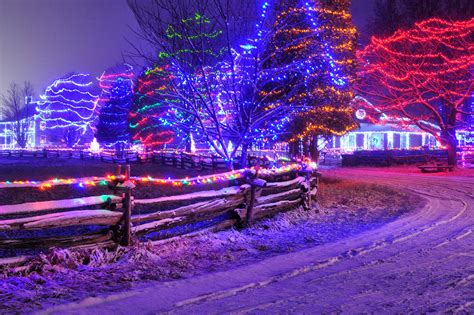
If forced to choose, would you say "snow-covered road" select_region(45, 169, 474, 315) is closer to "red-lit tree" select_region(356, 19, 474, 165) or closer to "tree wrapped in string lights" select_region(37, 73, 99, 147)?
"red-lit tree" select_region(356, 19, 474, 165)

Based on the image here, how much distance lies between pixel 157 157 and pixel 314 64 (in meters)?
26.4

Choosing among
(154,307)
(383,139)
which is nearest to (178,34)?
(154,307)

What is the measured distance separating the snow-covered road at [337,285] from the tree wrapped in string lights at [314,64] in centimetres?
622

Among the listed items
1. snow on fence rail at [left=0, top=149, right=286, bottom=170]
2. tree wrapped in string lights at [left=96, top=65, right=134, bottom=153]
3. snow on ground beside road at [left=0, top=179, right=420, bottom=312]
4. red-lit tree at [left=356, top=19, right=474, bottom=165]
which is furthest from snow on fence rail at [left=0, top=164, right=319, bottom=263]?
tree wrapped in string lights at [left=96, top=65, right=134, bottom=153]

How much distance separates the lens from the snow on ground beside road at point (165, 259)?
543 cm

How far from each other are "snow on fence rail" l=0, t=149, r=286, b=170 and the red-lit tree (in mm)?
10619

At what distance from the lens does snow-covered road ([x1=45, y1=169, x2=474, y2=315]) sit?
16.1ft

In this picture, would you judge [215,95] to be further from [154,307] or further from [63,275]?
[154,307]

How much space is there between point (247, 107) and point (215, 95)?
161cm

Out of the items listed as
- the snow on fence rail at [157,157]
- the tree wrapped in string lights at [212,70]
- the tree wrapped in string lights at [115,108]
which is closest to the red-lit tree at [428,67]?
the snow on fence rail at [157,157]

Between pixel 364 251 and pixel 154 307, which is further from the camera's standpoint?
pixel 364 251

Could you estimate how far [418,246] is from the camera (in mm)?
7852

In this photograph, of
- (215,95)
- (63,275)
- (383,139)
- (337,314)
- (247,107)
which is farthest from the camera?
(383,139)

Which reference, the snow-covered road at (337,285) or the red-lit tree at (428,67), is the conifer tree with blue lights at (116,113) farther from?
the snow-covered road at (337,285)
